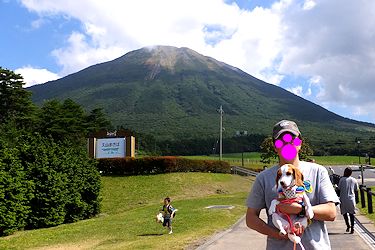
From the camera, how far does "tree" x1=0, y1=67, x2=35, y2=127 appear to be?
55275mm

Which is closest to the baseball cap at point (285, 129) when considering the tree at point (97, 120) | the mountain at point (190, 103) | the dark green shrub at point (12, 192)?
the dark green shrub at point (12, 192)

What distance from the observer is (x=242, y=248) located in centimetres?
911

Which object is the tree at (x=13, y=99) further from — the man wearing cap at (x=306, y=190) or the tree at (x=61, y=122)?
the man wearing cap at (x=306, y=190)

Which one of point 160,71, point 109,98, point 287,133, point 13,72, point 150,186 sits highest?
point 160,71

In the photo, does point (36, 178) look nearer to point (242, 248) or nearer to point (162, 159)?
point (242, 248)

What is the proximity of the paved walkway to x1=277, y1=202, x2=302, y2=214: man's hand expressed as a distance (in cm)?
606

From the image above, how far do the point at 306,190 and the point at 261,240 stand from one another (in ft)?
24.7

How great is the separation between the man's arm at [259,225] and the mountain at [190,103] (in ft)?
381

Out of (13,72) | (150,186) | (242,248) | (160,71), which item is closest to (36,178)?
(242,248)

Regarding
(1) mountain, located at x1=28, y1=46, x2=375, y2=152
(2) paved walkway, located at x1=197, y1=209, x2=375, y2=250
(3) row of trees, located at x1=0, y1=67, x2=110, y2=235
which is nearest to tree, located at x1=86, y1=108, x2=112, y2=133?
(1) mountain, located at x1=28, y1=46, x2=375, y2=152

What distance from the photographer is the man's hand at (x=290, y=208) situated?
8.98 ft

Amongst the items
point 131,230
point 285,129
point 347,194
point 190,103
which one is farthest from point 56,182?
point 190,103

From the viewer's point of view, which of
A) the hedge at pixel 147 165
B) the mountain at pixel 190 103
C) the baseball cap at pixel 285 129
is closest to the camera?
the baseball cap at pixel 285 129

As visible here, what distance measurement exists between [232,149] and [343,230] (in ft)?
340
